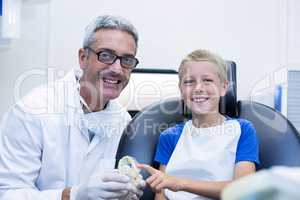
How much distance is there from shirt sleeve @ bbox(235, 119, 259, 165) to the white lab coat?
0.44 metres

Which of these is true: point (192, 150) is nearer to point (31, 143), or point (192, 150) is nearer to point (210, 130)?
point (210, 130)

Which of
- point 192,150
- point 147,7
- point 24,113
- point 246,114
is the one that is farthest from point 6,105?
point 246,114

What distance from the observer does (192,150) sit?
120cm

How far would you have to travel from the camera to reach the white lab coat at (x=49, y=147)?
1.12 metres

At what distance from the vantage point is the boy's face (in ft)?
4.00

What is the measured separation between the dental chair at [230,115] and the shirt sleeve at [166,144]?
0.02 metres

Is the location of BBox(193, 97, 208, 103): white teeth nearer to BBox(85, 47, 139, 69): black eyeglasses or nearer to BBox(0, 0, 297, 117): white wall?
BBox(85, 47, 139, 69): black eyeglasses

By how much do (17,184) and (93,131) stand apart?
29 centimetres

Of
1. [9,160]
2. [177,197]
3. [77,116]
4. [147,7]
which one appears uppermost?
[147,7]

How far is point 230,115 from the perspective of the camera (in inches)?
53.5

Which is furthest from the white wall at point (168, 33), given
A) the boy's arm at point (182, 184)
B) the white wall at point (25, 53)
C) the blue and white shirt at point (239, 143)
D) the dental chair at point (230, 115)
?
the boy's arm at point (182, 184)

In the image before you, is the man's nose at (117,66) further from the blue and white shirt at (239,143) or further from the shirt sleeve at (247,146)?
the shirt sleeve at (247,146)

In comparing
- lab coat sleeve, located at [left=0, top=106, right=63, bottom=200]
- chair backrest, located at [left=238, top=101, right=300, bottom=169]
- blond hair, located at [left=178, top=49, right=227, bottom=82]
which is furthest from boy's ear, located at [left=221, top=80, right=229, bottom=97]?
lab coat sleeve, located at [left=0, top=106, right=63, bottom=200]

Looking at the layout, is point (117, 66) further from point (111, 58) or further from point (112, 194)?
point (112, 194)
